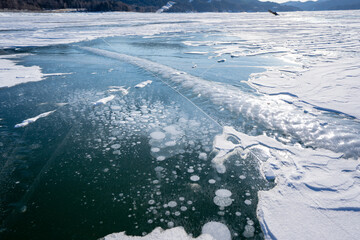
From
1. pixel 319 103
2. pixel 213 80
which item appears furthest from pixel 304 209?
pixel 213 80

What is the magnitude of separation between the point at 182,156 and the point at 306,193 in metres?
1.25

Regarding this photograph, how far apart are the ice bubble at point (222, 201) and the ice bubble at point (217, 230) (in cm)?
20

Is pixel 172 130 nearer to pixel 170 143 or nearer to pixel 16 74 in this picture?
pixel 170 143

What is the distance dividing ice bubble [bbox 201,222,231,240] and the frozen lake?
0.06 ft

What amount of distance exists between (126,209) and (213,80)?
391 centimetres

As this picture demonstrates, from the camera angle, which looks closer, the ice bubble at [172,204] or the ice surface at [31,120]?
the ice bubble at [172,204]

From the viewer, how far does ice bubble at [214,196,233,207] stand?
1.82 m

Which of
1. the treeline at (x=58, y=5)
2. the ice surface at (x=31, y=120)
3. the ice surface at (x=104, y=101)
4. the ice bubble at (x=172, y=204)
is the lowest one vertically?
the ice surface at (x=31, y=120)

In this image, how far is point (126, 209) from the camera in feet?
5.82

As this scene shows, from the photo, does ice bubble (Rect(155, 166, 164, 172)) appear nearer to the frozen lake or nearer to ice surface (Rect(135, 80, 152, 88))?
the frozen lake

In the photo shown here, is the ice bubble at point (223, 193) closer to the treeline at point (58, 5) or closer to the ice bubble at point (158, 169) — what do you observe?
the ice bubble at point (158, 169)

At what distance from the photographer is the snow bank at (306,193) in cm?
157

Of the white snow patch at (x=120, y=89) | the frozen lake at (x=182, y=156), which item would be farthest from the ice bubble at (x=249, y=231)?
the white snow patch at (x=120, y=89)

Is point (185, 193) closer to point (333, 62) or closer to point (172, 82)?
point (172, 82)
